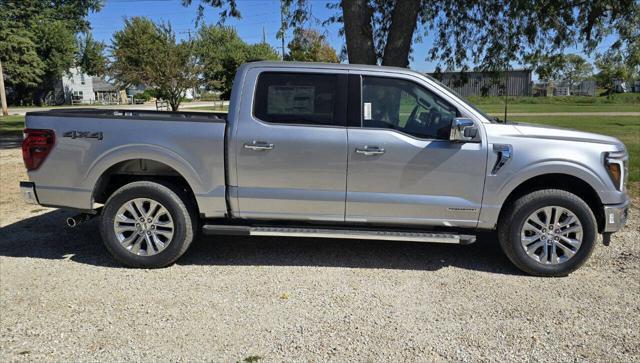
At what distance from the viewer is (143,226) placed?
4.69m

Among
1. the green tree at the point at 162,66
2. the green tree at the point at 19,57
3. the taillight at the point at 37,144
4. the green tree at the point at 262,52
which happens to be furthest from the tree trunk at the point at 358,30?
the green tree at the point at 262,52

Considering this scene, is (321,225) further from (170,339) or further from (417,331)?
(170,339)

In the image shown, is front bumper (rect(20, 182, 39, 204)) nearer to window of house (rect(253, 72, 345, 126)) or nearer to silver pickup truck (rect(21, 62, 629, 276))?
silver pickup truck (rect(21, 62, 629, 276))

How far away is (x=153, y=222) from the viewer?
4.69 metres

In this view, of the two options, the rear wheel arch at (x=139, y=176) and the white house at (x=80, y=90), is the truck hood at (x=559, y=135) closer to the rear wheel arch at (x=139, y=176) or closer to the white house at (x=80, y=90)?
the rear wheel arch at (x=139, y=176)

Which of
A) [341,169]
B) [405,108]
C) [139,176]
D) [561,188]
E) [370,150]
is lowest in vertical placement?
[561,188]

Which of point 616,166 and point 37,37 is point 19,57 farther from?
point 616,166

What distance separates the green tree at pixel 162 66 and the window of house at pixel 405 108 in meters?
13.8

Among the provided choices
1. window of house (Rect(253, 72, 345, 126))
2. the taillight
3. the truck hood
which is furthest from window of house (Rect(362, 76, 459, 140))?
the taillight

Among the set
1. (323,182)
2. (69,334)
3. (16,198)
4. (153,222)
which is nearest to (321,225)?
(323,182)

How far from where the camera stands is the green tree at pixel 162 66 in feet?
55.7

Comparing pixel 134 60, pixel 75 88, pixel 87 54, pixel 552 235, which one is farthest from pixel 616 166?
pixel 75 88

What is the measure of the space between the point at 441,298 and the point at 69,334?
2872mm

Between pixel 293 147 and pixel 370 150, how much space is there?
71 cm
